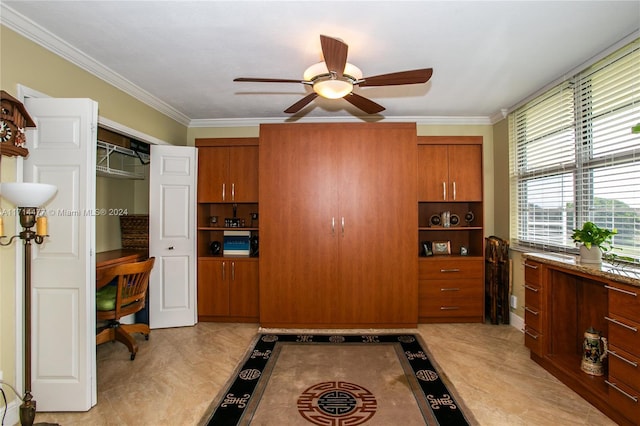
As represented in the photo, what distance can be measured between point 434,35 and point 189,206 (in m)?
3.12

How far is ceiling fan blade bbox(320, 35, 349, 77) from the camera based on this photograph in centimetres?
179

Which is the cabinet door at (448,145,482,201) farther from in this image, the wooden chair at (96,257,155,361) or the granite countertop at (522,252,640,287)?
the wooden chair at (96,257,155,361)

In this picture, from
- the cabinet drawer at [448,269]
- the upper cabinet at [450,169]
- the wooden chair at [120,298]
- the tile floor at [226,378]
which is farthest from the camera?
the upper cabinet at [450,169]

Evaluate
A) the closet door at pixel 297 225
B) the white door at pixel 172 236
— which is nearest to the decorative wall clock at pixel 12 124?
the white door at pixel 172 236

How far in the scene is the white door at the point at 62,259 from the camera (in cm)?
213

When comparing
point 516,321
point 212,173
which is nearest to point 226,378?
point 212,173

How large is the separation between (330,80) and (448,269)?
108 inches

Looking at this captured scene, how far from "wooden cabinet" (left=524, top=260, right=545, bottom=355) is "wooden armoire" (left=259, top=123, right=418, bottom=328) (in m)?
1.09

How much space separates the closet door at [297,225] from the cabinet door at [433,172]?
3.86ft

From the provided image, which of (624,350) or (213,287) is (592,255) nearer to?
(624,350)

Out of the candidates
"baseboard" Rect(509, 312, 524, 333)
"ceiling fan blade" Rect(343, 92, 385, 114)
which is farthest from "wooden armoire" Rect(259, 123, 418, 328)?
"baseboard" Rect(509, 312, 524, 333)

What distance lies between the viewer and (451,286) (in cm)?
379

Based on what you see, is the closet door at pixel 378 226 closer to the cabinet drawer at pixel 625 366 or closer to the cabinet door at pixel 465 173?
the cabinet door at pixel 465 173

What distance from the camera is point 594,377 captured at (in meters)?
2.30
